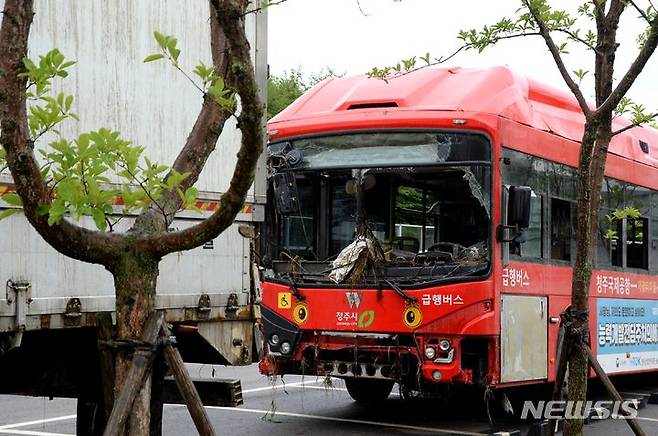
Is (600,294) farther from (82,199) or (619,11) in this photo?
(82,199)

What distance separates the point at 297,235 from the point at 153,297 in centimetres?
644

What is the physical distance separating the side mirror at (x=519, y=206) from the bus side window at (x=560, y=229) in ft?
4.54

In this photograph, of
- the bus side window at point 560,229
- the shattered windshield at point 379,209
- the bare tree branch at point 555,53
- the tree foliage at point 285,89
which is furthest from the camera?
the tree foliage at point 285,89

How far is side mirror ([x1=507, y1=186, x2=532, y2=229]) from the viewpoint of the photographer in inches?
416

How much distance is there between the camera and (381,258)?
→ 11.0 metres

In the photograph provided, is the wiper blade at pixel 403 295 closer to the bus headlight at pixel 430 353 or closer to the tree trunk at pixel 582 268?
the bus headlight at pixel 430 353

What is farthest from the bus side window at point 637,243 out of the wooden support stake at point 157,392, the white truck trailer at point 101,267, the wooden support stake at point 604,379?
the wooden support stake at point 157,392

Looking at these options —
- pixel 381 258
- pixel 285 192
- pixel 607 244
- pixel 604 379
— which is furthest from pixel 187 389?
pixel 607 244

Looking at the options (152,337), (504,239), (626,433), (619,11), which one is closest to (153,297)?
(152,337)

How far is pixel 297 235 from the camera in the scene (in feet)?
37.8

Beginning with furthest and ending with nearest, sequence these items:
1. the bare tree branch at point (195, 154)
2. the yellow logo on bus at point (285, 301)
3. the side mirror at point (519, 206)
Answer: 1. the yellow logo on bus at point (285, 301)
2. the side mirror at point (519, 206)
3. the bare tree branch at point (195, 154)

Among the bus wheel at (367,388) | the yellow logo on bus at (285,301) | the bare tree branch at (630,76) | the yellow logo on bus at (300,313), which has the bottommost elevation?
the bus wheel at (367,388)

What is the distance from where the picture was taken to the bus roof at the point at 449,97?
36.5 feet

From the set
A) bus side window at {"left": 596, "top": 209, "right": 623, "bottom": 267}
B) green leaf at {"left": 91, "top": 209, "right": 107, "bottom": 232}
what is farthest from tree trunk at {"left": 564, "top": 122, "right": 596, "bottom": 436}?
bus side window at {"left": 596, "top": 209, "right": 623, "bottom": 267}
